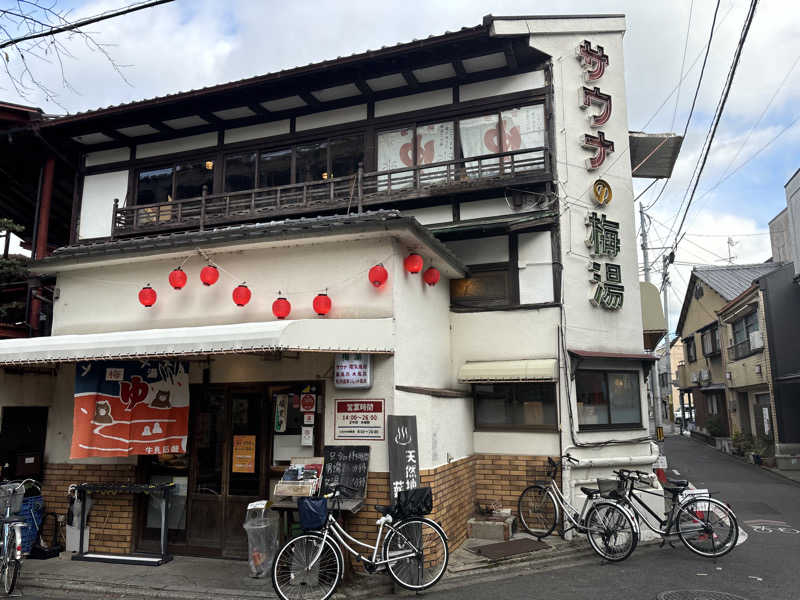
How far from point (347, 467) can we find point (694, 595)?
192 inches

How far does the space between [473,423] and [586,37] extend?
924 cm

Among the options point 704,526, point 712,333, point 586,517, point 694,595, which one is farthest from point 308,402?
point 712,333

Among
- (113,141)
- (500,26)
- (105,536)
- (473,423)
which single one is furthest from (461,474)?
(113,141)

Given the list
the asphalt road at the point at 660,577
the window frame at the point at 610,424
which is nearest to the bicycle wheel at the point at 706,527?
the asphalt road at the point at 660,577

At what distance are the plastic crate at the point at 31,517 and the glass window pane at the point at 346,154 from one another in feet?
29.6

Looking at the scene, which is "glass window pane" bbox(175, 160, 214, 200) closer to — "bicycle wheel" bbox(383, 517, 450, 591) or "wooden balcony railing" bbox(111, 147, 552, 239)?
"wooden balcony railing" bbox(111, 147, 552, 239)

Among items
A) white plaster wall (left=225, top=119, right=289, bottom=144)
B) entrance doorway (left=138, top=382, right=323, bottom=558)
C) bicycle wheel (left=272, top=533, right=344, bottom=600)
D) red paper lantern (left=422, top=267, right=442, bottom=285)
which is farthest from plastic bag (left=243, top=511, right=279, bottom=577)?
white plaster wall (left=225, top=119, right=289, bottom=144)

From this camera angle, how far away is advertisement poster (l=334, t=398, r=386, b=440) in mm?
8297

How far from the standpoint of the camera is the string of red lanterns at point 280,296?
338 inches

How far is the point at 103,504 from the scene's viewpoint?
31.4ft

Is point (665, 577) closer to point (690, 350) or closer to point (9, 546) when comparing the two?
point (9, 546)

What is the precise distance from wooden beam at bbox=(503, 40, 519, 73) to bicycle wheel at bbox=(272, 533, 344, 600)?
10.3m

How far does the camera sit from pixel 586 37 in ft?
42.9

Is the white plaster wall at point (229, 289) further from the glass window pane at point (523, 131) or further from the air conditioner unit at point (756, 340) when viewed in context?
the air conditioner unit at point (756, 340)
